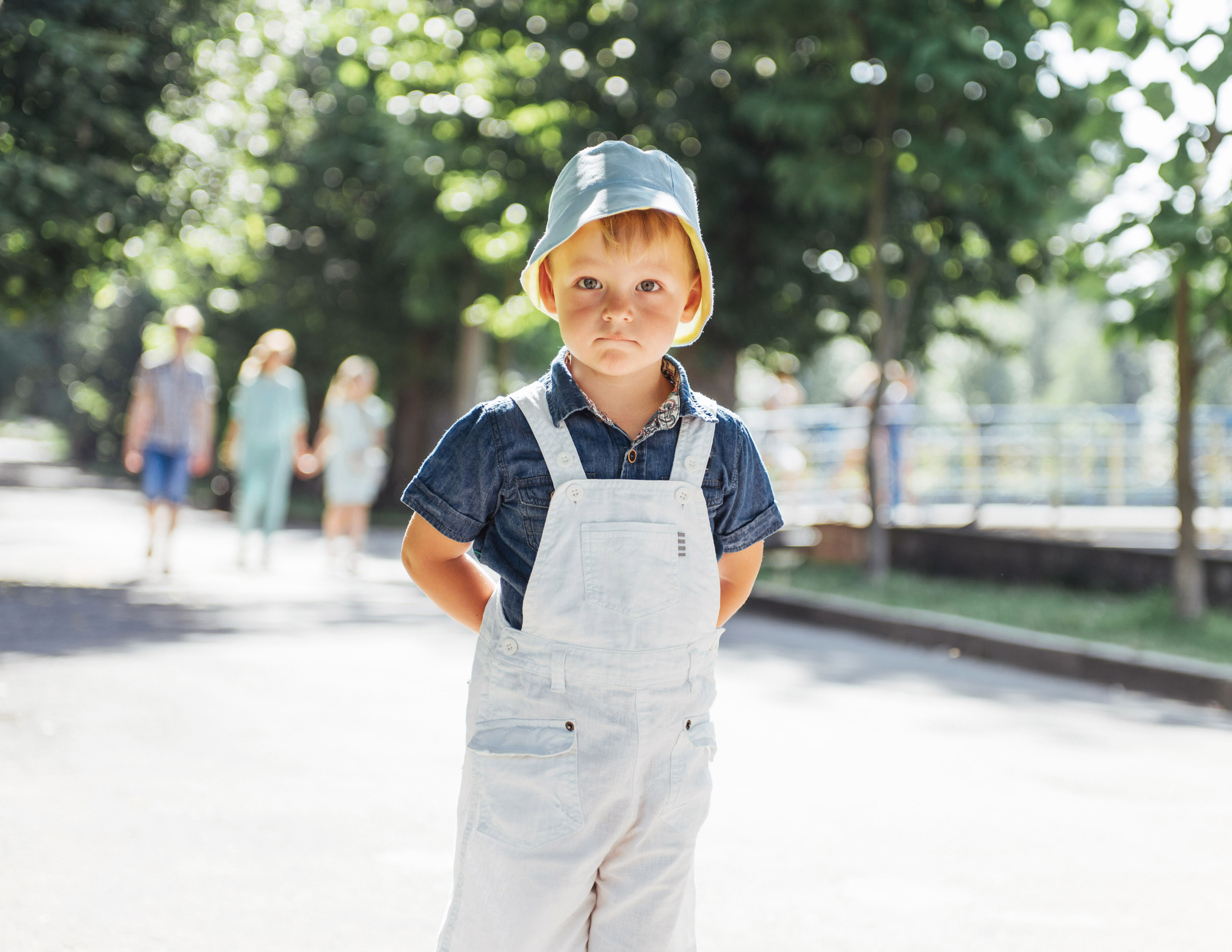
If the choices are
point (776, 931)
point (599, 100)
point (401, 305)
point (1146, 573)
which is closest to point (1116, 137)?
point (1146, 573)

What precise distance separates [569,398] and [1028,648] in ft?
23.8

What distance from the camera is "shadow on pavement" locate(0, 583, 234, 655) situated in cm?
802

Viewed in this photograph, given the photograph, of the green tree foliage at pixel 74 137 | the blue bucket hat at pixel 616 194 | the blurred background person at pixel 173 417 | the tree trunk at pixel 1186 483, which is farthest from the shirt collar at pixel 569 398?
the blurred background person at pixel 173 417

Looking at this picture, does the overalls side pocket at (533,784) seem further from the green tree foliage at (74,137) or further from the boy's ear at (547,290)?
the green tree foliage at (74,137)

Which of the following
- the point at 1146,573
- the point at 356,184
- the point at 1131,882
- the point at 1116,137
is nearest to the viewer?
the point at 1131,882

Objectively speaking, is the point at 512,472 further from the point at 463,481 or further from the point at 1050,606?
the point at 1050,606

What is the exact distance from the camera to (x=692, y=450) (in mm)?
2246

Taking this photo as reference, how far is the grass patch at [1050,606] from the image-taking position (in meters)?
9.19

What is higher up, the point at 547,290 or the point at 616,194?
the point at 616,194

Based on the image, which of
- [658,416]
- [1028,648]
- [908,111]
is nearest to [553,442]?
[658,416]

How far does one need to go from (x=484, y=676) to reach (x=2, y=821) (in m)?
2.86

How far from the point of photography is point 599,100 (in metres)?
16.4

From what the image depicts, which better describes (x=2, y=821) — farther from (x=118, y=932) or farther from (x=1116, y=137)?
(x=1116, y=137)

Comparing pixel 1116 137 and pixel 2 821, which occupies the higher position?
pixel 1116 137
